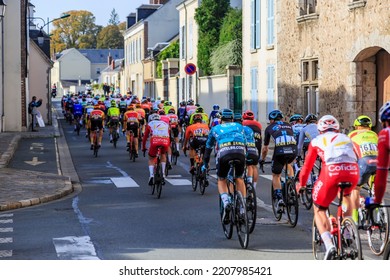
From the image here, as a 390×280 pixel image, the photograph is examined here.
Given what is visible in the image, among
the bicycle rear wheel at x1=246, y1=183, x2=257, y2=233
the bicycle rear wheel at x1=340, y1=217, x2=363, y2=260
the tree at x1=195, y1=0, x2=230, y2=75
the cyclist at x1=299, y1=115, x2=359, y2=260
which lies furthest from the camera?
the tree at x1=195, y1=0, x2=230, y2=75

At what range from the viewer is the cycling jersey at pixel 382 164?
5.67m

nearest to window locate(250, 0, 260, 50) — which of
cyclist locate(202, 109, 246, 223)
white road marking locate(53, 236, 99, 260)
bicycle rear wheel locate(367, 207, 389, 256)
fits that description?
cyclist locate(202, 109, 246, 223)

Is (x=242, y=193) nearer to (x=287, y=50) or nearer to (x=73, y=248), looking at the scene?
(x=73, y=248)

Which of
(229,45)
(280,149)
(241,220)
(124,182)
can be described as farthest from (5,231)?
(229,45)

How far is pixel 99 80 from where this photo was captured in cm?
10281

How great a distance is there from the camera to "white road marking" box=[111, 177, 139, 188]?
55.1 feet

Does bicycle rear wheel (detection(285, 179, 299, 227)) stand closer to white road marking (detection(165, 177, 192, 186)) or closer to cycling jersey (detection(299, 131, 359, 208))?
cycling jersey (detection(299, 131, 359, 208))

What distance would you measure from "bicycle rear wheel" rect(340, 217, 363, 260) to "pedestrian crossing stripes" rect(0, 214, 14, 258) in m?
3.36

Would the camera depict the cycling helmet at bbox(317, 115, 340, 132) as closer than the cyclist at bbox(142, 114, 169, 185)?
Yes

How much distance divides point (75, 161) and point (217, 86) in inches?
645

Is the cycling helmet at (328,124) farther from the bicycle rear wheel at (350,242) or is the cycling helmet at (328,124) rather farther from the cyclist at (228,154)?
the cyclist at (228,154)

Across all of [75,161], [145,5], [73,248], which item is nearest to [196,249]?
[73,248]

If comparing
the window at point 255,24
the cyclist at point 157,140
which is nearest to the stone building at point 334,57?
the window at point 255,24

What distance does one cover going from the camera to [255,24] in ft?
102
